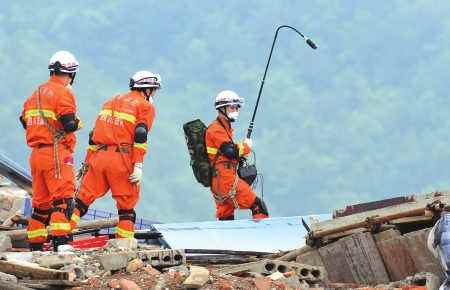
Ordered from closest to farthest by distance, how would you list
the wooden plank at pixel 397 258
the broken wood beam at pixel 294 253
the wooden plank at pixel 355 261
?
the wooden plank at pixel 397 258 → the wooden plank at pixel 355 261 → the broken wood beam at pixel 294 253

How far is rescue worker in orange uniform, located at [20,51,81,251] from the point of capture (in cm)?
1002

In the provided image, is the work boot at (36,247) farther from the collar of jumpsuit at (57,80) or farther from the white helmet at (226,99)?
the white helmet at (226,99)

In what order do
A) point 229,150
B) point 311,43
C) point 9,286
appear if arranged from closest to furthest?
point 9,286
point 229,150
point 311,43

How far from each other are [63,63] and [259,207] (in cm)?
372

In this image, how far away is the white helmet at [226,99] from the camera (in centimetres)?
1257

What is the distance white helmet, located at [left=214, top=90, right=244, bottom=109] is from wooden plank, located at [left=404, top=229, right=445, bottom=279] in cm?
489

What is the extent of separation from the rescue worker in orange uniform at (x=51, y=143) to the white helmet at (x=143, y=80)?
74 centimetres

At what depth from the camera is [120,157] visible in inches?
400

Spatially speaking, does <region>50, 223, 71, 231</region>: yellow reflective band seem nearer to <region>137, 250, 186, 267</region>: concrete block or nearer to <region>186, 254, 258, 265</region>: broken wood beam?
<region>186, 254, 258, 265</region>: broken wood beam

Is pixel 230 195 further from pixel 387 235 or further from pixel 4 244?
pixel 387 235

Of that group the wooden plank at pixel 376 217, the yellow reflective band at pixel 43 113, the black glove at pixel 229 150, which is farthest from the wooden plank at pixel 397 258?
the black glove at pixel 229 150

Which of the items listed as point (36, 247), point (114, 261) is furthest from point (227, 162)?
point (114, 261)

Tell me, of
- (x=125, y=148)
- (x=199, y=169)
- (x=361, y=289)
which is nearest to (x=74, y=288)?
(x=361, y=289)

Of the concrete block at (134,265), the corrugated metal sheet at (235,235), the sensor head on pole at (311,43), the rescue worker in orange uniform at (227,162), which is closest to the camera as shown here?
the concrete block at (134,265)
